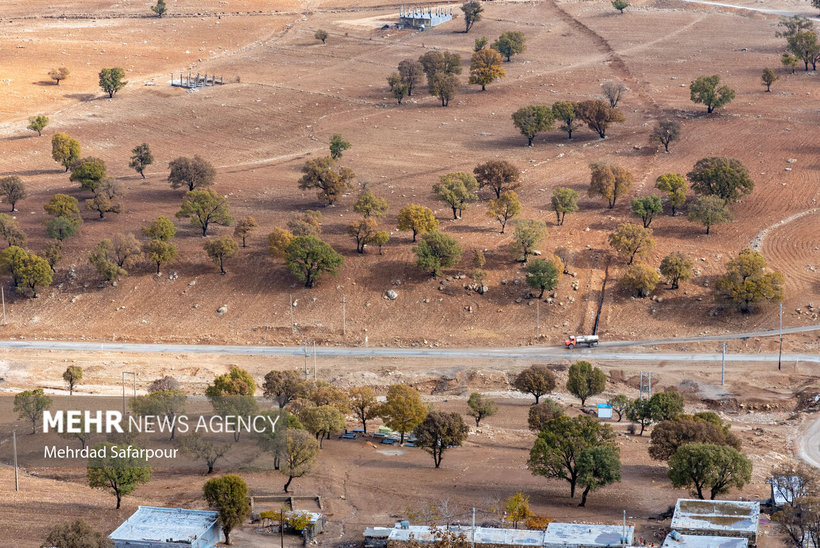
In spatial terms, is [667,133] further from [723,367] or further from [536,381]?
[536,381]

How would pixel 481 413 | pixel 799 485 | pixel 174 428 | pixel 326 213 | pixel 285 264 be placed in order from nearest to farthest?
pixel 799 485 → pixel 174 428 → pixel 481 413 → pixel 285 264 → pixel 326 213

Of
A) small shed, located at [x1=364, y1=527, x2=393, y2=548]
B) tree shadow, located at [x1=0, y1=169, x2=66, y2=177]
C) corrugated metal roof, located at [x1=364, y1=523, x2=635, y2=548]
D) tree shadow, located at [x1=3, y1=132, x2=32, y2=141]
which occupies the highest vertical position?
tree shadow, located at [x1=3, y1=132, x2=32, y2=141]

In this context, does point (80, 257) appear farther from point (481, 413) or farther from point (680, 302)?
point (680, 302)

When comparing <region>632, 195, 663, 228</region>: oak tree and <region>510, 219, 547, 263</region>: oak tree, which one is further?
<region>632, 195, 663, 228</region>: oak tree

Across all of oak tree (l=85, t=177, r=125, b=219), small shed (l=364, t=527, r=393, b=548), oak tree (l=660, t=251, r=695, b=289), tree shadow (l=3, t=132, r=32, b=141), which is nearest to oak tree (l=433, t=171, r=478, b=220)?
oak tree (l=660, t=251, r=695, b=289)

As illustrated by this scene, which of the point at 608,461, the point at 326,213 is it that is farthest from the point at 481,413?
the point at 326,213

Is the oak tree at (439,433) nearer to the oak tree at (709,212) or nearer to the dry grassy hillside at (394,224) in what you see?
the dry grassy hillside at (394,224)

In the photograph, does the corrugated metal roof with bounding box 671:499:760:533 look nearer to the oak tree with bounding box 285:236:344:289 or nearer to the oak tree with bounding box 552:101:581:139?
the oak tree with bounding box 285:236:344:289
